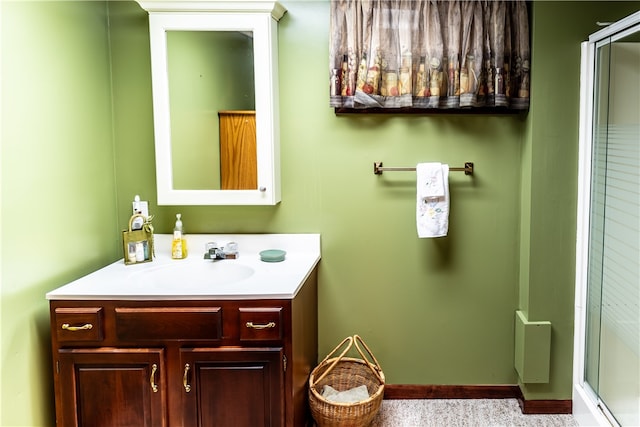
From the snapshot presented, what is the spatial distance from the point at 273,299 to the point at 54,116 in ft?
3.74

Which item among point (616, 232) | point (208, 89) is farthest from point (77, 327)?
point (616, 232)

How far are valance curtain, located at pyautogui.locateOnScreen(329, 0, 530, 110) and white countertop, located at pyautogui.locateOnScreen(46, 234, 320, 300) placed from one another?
739 mm

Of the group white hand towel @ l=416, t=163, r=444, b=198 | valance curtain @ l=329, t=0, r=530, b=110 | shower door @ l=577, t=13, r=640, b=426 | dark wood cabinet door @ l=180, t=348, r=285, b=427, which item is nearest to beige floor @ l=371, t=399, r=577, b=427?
shower door @ l=577, t=13, r=640, b=426

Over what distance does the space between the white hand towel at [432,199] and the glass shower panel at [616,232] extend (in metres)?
0.64

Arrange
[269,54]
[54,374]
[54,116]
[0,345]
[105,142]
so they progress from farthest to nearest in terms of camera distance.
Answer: [105,142] < [269,54] < [54,116] < [54,374] < [0,345]

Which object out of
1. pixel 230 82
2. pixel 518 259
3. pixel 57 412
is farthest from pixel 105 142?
pixel 518 259

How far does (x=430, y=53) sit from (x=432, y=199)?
0.66 meters

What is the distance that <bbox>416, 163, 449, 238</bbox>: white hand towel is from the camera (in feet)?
7.84

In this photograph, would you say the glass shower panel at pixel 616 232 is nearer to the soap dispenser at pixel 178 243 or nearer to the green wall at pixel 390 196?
the green wall at pixel 390 196

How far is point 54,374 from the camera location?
1.94m

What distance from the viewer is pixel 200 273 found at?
2354mm

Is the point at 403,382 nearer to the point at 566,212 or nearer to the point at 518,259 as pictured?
the point at 518,259

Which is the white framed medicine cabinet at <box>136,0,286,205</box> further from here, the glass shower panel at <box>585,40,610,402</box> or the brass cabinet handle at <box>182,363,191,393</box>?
the glass shower panel at <box>585,40,610,402</box>

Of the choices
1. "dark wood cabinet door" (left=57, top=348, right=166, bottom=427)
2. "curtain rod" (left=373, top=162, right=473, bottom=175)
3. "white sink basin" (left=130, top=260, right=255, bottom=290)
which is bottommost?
"dark wood cabinet door" (left=57, top=348, right=166, bottom=427)
